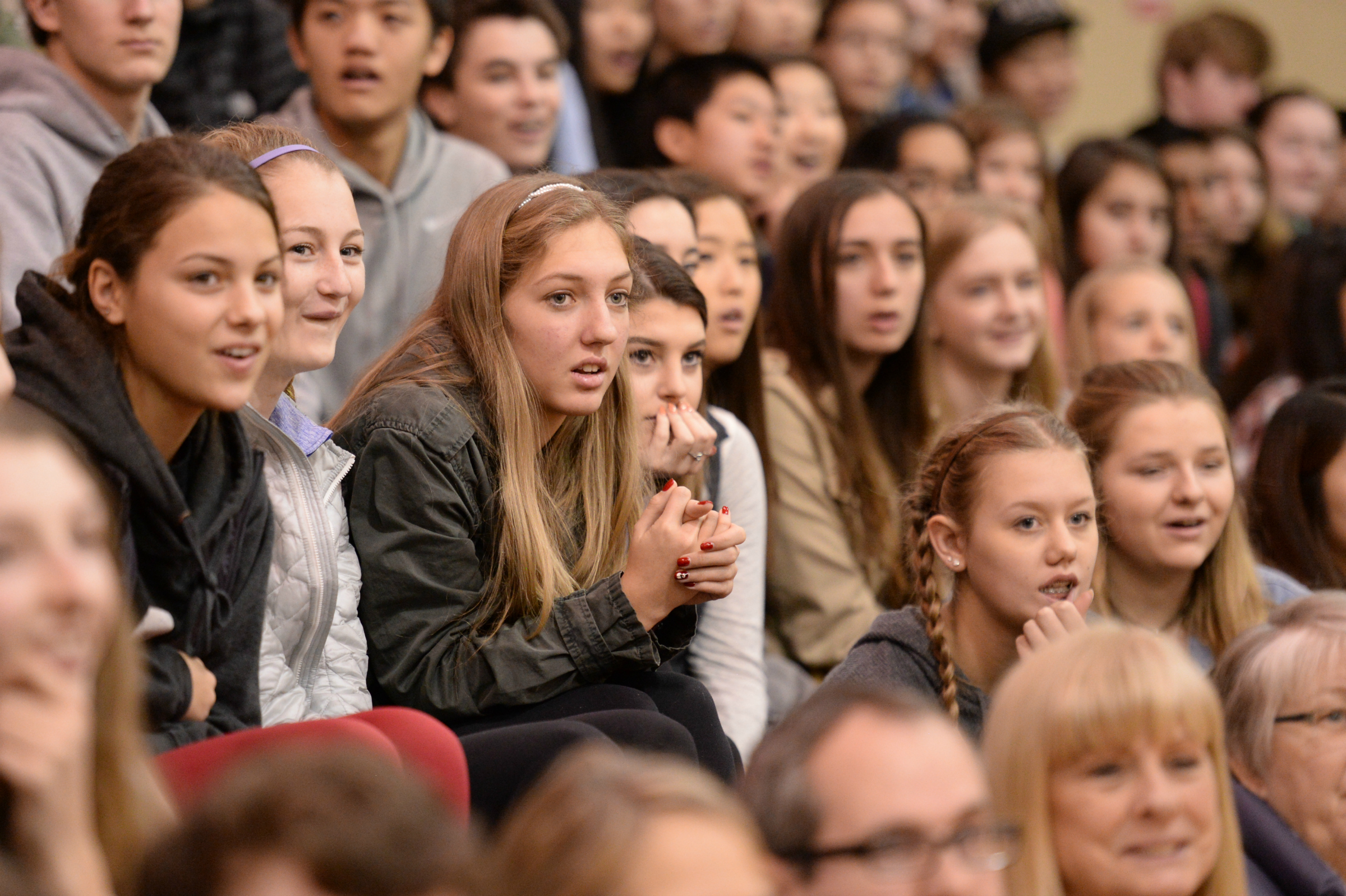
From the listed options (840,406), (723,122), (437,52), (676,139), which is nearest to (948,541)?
(840,406)

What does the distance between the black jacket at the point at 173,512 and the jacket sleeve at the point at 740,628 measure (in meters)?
0.98

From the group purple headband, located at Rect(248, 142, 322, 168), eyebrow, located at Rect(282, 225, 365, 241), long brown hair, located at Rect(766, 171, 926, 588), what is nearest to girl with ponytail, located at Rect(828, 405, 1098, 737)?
long brown hair, located at Rect(766, 171, 926, 588)

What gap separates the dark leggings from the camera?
5.89 ft

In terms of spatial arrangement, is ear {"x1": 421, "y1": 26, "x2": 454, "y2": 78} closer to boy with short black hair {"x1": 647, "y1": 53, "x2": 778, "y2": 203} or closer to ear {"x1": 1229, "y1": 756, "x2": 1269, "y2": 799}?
boy with short black hair {"x1": 647, "y1": 53, "x2": 778, "y2": 203}

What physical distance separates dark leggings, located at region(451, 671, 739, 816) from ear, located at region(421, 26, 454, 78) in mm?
1819

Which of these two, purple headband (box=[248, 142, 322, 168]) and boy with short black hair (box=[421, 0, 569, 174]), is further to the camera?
boy with short black hair (box=[421, 0, 569, 174])

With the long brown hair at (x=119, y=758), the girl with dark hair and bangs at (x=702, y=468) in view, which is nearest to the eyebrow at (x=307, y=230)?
the girl with dark hair and bangs at (x=702, y=468)

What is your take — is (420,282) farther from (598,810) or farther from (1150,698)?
(598,810)

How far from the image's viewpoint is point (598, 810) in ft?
3.53

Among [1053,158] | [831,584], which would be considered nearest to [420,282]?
[831,584]

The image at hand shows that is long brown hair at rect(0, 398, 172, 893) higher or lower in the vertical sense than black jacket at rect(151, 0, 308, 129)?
lower

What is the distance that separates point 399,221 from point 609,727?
174 cm

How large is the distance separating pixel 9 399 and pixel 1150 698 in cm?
122

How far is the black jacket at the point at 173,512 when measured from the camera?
172cm
